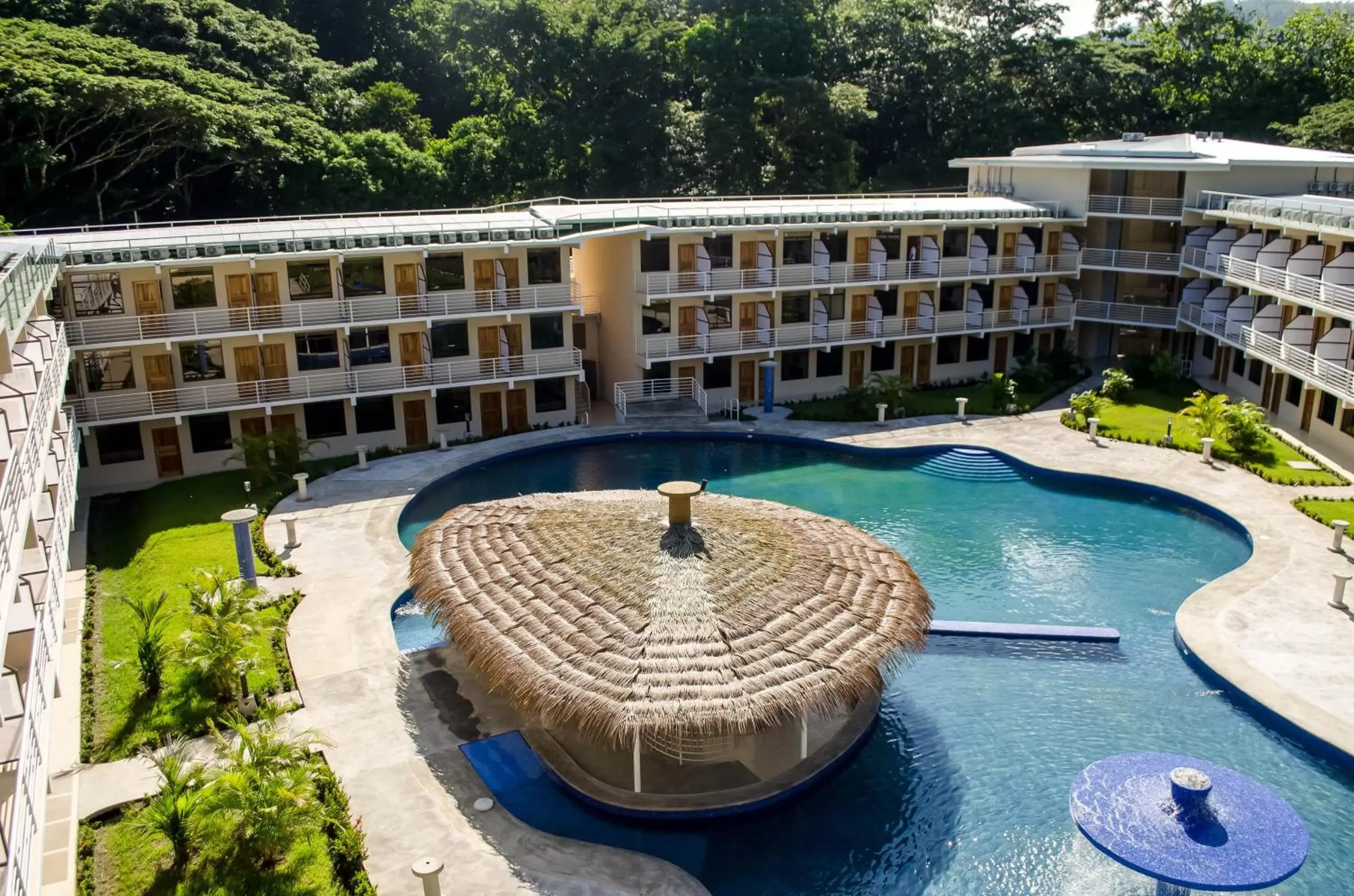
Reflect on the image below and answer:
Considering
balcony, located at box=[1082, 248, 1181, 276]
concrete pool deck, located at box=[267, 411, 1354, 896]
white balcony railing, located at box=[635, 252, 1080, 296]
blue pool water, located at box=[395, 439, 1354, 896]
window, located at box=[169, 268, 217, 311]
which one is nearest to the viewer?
concrete pool deck, located at box=[267, 411, 1354, 896]

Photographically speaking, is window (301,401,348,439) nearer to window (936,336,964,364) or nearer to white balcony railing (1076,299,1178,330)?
window (936,336,964,364)

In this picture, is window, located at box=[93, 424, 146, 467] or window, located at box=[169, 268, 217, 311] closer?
window, located at box=[169, 268, 217, 311]

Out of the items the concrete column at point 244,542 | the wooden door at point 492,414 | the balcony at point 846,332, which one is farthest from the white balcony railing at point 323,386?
the concrete column at point 244,542

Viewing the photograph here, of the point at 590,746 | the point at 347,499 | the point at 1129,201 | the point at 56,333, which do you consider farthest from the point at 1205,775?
the point at 1129,201

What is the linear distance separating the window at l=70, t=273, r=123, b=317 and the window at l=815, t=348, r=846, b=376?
25.4 metres

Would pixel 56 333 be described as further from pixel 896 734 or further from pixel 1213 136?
pixel 1213 136

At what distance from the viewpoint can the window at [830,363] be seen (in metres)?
43.5

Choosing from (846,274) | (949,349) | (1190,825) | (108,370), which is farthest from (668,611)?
(949,349)

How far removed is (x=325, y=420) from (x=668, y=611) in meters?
21.9

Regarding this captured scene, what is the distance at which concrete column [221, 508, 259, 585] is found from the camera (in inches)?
972

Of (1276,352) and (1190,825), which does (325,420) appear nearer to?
(1190,825)

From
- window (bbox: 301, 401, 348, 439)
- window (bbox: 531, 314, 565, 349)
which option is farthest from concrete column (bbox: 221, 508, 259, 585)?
window (bbox: 531, 314, 565, 349)

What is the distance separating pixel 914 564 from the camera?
2780 centimetres

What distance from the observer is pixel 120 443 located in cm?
3338
